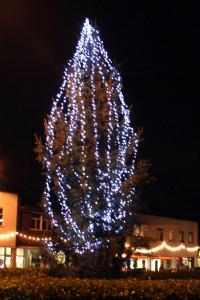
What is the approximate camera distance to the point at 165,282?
1709cm

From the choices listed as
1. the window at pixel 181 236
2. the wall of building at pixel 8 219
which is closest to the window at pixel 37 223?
the wall of building at pixel 8 219

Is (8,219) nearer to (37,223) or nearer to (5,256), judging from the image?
(5,256)

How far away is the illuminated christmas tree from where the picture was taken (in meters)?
20.0

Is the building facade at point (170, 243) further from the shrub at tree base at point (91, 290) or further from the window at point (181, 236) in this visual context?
the shrub at tree base at point (91, 290)

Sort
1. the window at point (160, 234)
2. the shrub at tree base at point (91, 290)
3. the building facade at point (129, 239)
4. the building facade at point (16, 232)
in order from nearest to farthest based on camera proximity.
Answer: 1. the shrub at tree base at point (91, 290)
2. the building facade at point (129, 239)
3. the building facade at point (16, 232)
4. the window at point (160, 234)

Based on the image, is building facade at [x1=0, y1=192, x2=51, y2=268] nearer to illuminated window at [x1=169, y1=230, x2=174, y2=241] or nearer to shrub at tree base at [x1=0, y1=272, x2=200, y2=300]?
illuminated window at [x1=169, y1=230, x2=174, y2=241]

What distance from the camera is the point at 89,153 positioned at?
2048 centimetres

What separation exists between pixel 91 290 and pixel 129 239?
569 centimetres

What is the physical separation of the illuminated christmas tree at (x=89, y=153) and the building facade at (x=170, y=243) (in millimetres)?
36595

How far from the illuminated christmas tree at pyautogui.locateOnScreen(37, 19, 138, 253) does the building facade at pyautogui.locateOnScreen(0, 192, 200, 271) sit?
111 cm

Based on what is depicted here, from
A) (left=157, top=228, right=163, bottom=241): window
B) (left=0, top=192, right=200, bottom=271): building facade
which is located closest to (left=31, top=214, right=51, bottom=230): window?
(left=0, top=192, right=200, bottom=271): building facade

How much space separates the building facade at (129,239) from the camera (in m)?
21.5

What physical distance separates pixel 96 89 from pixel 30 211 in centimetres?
2803

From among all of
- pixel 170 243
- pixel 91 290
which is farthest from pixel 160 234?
pixel 91 290
